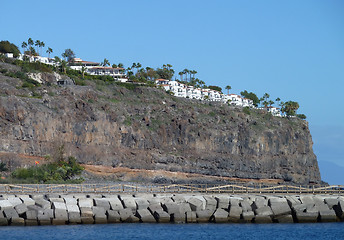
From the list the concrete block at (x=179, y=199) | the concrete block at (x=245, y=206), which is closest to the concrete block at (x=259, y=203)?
the concrete block at (x=245, y=206)

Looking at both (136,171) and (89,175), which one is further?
(136,171)

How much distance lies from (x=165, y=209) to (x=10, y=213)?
10717mm

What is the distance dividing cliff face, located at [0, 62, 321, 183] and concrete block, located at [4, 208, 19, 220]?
177ft

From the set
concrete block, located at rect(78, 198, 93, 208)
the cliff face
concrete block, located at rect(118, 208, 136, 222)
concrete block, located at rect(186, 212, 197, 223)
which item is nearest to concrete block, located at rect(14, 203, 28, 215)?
concrete block, located at rect(78, 198, 93, 208)

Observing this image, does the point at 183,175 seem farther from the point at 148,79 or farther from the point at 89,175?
the point at 148,79

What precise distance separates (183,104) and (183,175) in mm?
22276

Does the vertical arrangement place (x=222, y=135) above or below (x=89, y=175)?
above

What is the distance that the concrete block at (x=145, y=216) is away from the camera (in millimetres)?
45406

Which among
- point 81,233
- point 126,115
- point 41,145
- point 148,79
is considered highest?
point 148,79

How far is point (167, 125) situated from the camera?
12388 centimetres

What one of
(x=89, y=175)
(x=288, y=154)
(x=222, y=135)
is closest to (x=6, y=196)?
(x=89, y=175)

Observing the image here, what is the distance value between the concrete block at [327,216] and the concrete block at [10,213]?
2180 cm

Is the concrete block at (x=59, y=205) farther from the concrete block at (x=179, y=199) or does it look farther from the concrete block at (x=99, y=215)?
the concrete block at (x=179, y=199)

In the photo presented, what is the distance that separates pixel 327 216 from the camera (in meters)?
48.0
